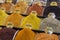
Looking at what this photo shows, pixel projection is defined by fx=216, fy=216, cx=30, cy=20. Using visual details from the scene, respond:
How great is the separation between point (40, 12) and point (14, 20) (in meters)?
0.54

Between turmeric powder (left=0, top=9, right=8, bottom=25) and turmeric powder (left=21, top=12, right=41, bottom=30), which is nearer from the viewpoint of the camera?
turmeric powder (left=21, top=12, right=41, bottom=30)

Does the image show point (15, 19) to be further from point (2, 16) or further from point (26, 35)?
point (26, 35)

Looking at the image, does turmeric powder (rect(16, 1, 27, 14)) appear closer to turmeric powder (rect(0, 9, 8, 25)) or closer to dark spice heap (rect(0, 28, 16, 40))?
turmeric powder (rect(0, 9, 8, 25))

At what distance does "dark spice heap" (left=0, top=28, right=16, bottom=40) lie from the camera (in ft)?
6.73

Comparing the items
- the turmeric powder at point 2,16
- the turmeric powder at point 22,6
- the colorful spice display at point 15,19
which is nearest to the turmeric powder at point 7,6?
the turmeric powder at point 22,6

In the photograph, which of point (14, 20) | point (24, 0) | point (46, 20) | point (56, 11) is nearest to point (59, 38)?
point (46, 20)

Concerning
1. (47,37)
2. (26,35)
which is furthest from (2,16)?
(47,37)

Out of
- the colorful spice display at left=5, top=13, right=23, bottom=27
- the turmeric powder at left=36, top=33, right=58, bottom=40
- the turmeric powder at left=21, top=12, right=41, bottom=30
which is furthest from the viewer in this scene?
the colorful spice display at left=5, top=13, right=23, bottom=27

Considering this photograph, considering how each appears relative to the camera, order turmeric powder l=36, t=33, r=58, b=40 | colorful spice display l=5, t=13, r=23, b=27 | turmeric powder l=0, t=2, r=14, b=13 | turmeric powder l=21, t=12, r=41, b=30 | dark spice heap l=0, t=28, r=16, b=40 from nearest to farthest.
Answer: turmeric powder l=36, t=33, r=58, b=40, dark spice heap l=0, t=28, r=16, b=40, turmeric powder l=21, t=12, r=41, b=30, colorful spice display l=5, t=13, r=23, b=27, turmeric powder l=0, t=2, r=14, b=13

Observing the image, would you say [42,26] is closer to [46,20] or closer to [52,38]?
[46,20]

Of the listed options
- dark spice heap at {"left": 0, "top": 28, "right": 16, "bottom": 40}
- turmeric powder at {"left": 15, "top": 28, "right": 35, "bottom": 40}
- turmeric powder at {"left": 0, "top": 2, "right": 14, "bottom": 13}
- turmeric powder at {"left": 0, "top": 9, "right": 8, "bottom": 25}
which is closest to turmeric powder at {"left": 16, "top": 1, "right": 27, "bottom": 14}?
turmeric powder at {"left": 0, "top": 2, "right": 14, "bottom": 13}

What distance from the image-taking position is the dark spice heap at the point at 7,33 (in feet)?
6.73

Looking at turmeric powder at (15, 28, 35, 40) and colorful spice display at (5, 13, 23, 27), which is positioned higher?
turmeric powder at (15, 28, 35, 40)

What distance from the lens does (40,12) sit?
3127 millimetres
